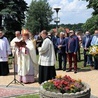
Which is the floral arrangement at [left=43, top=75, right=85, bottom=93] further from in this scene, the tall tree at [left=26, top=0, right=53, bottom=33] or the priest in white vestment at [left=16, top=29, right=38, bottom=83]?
the tall tree at [left=26, top=0, right=53, bottom=33]

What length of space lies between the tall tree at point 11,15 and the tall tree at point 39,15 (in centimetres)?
4572

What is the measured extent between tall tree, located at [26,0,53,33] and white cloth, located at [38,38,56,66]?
6212 cm

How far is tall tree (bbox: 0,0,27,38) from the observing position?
2666cm

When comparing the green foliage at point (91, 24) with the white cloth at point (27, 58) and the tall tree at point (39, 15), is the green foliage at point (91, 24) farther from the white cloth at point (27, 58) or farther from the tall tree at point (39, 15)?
the tall tree at point (39, 15)

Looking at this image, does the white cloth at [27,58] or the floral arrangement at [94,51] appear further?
the floral arrangement at [94,51]

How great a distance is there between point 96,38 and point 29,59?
4.36m

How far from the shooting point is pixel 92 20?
26.2m

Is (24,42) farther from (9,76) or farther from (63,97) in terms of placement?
(63,97)

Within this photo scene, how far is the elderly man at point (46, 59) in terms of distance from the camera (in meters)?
11.4

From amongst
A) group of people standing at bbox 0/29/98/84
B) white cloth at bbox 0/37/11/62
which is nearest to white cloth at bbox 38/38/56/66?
group of people standing at bbox 0/29/98/84

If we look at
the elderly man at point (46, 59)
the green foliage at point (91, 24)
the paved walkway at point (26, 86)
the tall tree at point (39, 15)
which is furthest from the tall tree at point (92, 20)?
the tall tree at point (39, 15)

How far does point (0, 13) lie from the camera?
2633 cm

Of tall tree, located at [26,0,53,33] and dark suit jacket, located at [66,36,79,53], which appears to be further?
tall tree, located at [26,0,53,33]

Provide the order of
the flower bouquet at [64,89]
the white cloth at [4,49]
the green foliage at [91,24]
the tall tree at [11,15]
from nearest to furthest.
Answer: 1. the flower bouquet at [64,89]
2. the white cloth at [4,49]
3. the green foliage at [91,24]
4. the tall tree at [11,15]
